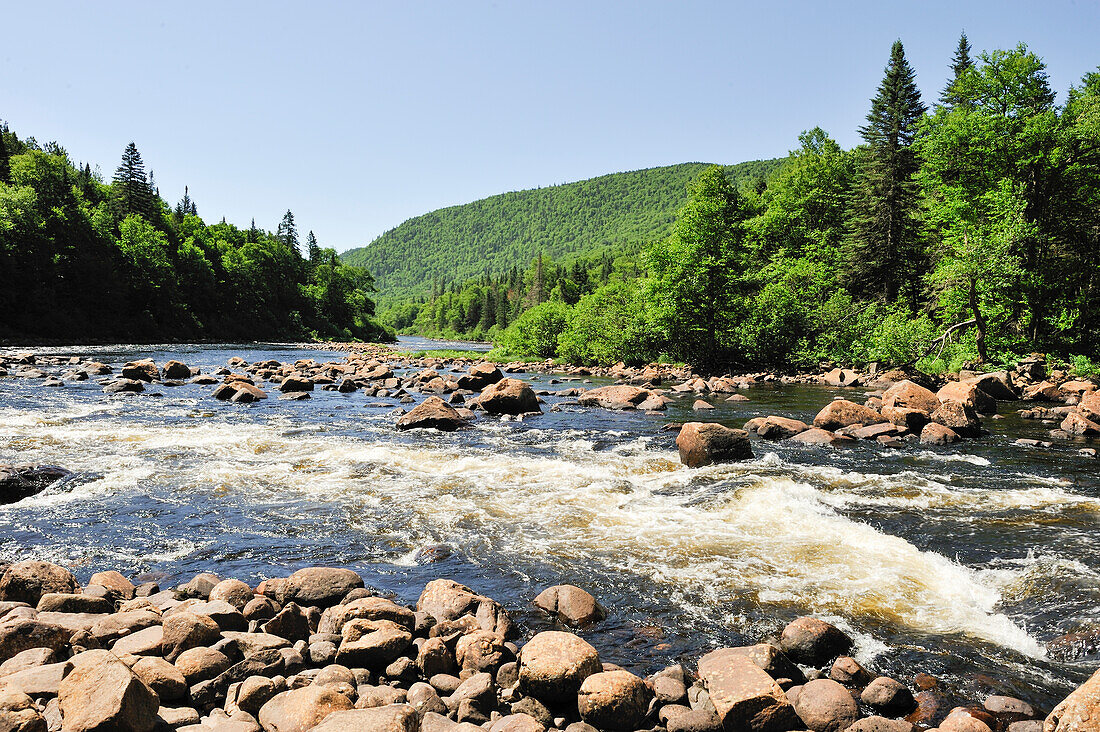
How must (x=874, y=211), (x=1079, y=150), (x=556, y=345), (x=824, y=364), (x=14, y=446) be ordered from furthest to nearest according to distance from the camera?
(x=556, y=345), (x=874, y=211), (x=824, y=364), (x=1079, y=150), (x=14, y=446)

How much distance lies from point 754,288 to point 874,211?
515 inches

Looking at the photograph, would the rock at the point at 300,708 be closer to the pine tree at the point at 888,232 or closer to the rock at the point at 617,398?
the rock at the point at 617,398

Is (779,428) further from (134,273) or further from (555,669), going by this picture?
(134,273)

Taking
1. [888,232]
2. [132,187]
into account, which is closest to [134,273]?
[132,187]

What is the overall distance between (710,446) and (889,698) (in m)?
8.00

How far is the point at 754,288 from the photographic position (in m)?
38.1

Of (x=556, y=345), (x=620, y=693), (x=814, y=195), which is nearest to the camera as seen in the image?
(x=620, y=693)

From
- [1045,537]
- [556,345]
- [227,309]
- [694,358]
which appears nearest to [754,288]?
[694,358]

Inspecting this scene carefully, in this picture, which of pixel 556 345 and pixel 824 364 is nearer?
pixel 824 364

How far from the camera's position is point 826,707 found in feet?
14.3

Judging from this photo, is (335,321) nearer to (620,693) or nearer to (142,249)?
(142,249)

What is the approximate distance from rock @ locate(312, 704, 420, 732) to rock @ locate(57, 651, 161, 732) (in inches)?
42.4

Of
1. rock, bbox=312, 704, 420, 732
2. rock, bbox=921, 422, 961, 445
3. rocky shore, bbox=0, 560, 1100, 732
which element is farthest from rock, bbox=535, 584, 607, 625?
rock, bbox=921, 422, 961, 445

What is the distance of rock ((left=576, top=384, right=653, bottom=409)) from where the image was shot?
21906mm
